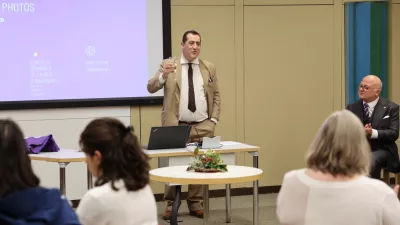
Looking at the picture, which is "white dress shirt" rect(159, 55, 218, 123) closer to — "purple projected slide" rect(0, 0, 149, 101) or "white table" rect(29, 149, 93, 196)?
"purple projected slide" rect(0, 0, 149, 101)

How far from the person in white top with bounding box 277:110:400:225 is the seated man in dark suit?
11.4ft

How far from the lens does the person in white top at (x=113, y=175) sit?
256 cm

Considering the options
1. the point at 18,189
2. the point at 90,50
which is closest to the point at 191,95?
the point at 90,50

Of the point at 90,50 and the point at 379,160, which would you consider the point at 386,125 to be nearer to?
the point at 379,160

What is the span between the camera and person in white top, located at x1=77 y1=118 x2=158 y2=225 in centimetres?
256

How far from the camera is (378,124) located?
246 inches

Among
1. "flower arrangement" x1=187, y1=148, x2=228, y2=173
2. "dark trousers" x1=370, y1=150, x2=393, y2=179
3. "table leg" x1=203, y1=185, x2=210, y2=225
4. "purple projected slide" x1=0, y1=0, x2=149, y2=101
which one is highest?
"purple projected slide" x1=0, y1=0, x2=149, y2=101

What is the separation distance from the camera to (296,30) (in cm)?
760

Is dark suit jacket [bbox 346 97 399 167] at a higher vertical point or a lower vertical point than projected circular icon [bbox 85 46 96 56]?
lower

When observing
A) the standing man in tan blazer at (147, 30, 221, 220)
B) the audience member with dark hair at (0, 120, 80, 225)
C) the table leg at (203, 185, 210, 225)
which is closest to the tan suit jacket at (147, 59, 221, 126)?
the standing man in tan blazer at (147, 30, 221, 220)

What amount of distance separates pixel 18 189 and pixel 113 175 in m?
0.57

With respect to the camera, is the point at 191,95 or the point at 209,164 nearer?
the point at 209,164

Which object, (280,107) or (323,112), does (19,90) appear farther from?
(323,112)

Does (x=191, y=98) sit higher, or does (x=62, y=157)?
(x=191, y=98)
